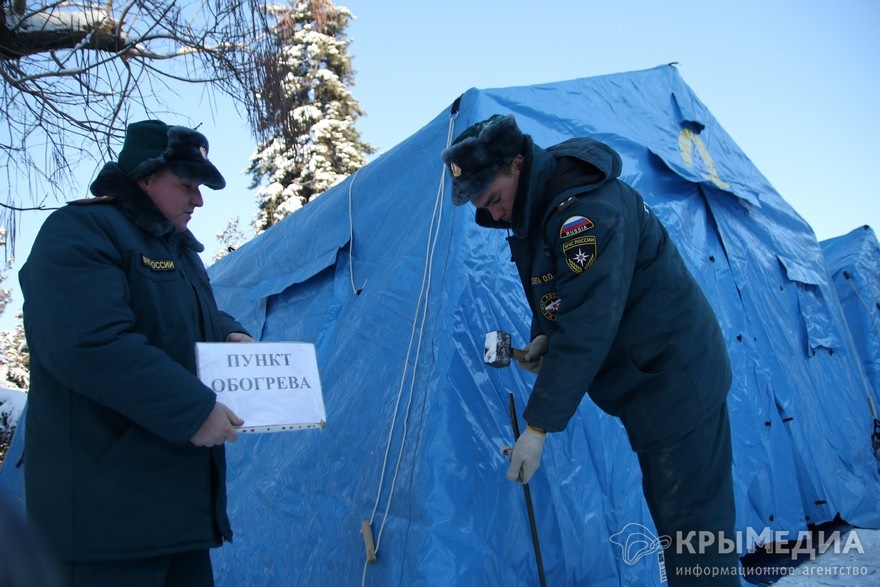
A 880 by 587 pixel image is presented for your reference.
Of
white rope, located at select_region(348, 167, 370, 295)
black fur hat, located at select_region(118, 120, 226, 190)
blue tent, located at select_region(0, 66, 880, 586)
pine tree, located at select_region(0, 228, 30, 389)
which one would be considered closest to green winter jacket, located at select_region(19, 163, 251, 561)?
black fur hat, located at select_region(118, 120, 226, 190)

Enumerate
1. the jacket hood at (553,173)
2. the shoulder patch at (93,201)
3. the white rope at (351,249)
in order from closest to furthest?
the shoulder patch at (93,201), the jacket hood at (553,173), the white rope at (351,249)

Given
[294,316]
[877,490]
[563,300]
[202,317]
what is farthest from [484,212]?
[877,490]

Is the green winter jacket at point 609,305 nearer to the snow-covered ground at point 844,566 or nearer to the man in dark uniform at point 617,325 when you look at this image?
the man in dark uniform at point 617,325

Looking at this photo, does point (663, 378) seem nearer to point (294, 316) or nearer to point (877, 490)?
point (294, 316)

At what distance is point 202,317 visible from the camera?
60.2 inches

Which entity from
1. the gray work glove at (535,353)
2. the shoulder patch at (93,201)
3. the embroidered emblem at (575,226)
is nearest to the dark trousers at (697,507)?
the gray work glove at (535,353)

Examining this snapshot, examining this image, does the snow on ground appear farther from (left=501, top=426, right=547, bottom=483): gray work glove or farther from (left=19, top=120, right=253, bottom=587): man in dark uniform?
(left=501, top=426, right=547, bottom=483): gray work glove

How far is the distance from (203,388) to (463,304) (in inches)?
44.3

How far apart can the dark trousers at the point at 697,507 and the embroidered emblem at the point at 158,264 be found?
1.29 metres

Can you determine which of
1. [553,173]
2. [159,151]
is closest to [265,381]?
[159,151]

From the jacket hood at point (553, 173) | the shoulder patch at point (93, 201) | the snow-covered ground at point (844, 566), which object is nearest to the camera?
the shoulder patch at point (93, 201)

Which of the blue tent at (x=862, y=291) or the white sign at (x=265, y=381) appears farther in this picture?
the blue tent at (x=862, y=291)

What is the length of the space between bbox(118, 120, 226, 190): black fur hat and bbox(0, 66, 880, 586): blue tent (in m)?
1.03

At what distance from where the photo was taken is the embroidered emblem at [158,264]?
1370 millimetres
